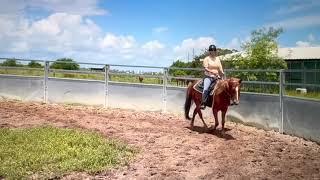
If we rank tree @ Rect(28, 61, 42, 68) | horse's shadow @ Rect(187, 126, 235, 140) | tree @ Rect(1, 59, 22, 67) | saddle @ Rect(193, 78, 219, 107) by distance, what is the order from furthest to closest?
tree @ Rect(1, 59, 22, 67) → tree @ Rect(28, 61, 42, 68) → saddle @ Rect(193, 78, 219, 107) → horse's shadow @ Rect(187, 126, 235, 140)

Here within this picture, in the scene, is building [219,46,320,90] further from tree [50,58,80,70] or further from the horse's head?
the horse's head

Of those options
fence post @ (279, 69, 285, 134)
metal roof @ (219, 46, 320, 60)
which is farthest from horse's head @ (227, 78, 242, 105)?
metal roof @ (219, 46, 320, 60)

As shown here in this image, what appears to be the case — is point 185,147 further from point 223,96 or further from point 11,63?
point 11,63

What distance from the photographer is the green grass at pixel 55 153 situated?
7.90 metres

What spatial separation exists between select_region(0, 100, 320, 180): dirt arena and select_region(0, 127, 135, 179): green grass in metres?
0.32

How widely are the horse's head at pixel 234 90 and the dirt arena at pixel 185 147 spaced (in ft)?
2.82

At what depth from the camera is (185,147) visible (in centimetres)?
973

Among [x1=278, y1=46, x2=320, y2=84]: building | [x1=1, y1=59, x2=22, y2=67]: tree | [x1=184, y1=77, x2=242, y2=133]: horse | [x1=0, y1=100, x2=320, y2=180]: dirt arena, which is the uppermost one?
[x1=278, y1=46, x2=320, y2=84]: building

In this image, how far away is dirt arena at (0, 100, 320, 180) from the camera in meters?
7.77

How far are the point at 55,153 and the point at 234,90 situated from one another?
4.03m

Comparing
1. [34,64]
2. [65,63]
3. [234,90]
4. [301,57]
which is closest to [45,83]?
[65,63]

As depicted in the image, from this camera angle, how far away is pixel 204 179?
7473 mm


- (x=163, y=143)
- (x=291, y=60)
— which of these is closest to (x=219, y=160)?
(x=163, y=143)

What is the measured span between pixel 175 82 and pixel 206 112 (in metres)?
1.92
